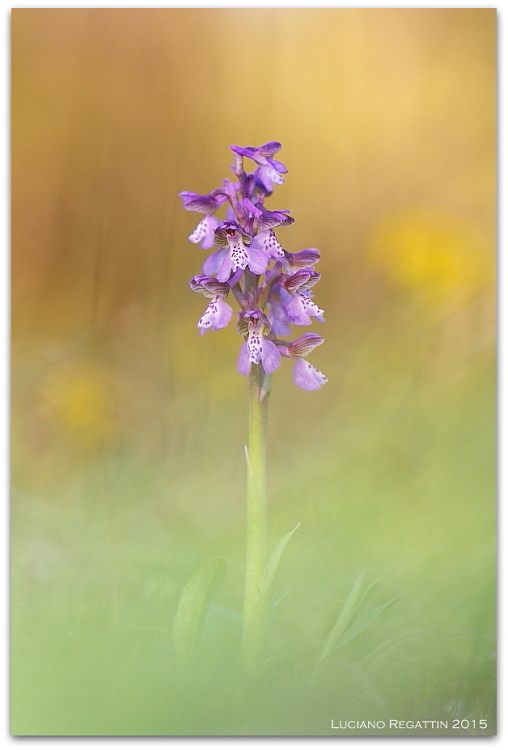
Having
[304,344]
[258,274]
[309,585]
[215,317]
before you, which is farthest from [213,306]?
[309,585]

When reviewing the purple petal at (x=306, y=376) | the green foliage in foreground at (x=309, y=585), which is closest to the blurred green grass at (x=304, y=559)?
the green foliage in foreground at (x=309, y=585)

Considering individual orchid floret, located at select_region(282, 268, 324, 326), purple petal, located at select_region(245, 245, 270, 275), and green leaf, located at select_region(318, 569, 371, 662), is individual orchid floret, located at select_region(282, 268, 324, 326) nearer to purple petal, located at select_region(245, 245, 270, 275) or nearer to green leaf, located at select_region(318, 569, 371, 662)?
purple petal, located at select_region(245, 245, 270, 275)

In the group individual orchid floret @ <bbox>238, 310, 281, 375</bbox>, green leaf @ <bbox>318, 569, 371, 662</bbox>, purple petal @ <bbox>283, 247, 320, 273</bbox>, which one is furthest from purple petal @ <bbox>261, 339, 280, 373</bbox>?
green leaf @ <bbox>318, 569, 371, 662</bbox>

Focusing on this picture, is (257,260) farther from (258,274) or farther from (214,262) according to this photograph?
(214,262)

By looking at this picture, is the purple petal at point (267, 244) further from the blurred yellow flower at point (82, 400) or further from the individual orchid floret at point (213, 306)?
the blurred yellow flower at point (82, 400)

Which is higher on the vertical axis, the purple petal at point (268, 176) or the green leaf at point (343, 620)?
the purple petal at point (268, 176)


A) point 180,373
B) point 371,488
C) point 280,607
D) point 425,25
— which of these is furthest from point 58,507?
point 425,25
